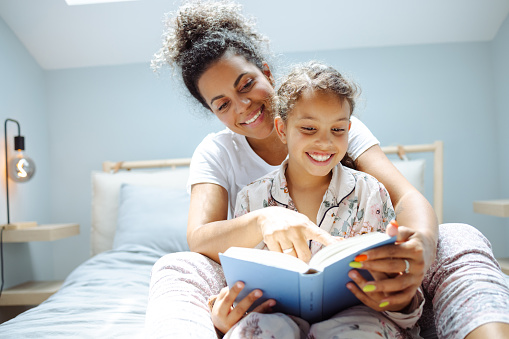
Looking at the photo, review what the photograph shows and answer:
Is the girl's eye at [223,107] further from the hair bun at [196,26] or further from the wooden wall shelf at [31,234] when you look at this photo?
the wooden wall shelf at [31,234]

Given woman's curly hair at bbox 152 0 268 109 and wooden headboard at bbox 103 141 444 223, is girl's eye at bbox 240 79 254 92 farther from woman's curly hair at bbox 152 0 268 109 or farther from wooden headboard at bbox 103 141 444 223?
wooden headboard at bbox 103 141 444 223

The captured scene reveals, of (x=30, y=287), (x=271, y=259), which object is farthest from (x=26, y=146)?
(x=271, y=259)

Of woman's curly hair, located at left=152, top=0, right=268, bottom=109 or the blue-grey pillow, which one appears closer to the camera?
woman's curly hair, located at left=152, top=0, right=268, bottom=109

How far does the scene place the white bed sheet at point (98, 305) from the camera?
3.75ft

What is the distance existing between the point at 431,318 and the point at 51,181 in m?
2.40

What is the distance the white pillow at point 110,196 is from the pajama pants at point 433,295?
4.20 feet

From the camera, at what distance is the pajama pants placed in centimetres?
79

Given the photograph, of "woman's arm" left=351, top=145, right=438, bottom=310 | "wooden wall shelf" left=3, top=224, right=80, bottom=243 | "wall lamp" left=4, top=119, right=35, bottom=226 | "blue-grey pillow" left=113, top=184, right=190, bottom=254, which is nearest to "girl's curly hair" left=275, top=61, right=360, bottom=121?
"woman's arm" left=351, top=145, right=438, bottom=310

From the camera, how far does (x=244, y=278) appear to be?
2.61 ft

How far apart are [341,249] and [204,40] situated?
878 millimetres

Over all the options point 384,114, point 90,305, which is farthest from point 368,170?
point 384,114

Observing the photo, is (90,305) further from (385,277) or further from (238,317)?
(385,277)

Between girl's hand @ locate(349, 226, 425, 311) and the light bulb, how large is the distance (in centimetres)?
203

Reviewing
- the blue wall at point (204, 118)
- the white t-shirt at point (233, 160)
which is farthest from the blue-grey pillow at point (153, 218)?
the white t-shirt at point (233, 160)
